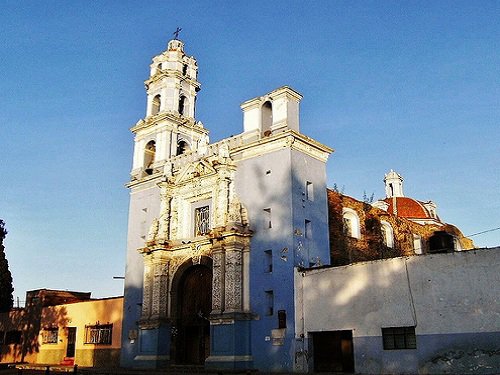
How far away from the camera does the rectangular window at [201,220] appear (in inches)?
1013

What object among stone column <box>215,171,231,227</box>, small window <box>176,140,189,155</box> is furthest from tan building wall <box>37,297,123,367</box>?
stone column <box>215,171,231,227</box>

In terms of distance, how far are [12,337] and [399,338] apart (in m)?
28.5

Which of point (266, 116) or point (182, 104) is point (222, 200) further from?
point (182, 104)

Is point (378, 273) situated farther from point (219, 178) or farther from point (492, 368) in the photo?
point (219, 178)

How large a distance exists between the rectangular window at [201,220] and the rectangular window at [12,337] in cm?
1793

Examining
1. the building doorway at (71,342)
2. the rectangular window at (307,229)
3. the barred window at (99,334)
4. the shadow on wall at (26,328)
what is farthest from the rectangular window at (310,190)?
the shadow on wall at (26,328)

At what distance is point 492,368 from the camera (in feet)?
52.7

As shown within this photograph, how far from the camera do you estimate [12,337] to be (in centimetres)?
3703

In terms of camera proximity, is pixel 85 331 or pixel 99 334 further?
pixel 85 331

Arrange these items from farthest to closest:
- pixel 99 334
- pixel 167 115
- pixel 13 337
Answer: pixel 13 337, pixel 99 334, pixel 167 115

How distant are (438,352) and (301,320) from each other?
17.1 ft

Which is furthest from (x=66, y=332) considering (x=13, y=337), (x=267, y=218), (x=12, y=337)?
(x=267, y=218)

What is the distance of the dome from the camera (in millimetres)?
40625

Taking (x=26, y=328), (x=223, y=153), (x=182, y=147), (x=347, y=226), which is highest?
(x=182, y=147)
